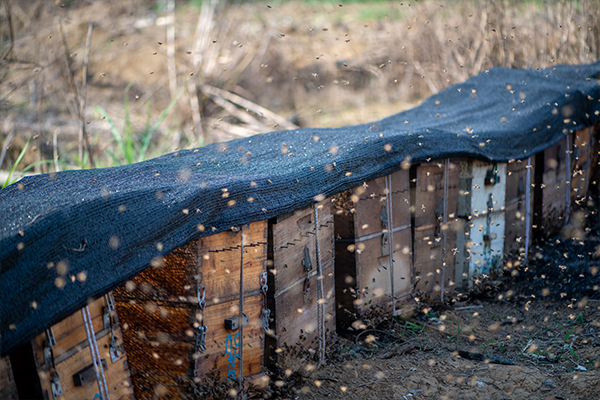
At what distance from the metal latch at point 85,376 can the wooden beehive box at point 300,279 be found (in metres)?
0.91

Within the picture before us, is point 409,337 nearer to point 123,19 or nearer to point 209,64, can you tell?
point 209,64

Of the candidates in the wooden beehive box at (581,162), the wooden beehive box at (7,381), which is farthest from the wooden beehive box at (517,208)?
the wooden beehive box at (7,381)

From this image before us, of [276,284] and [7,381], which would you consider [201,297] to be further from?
[7,381]

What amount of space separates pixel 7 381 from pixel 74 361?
28 cm

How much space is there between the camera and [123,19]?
9391 millimetres

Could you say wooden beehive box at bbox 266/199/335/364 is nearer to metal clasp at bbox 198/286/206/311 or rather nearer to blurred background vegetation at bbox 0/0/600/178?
metal clasp at bbox 198/286/206/311

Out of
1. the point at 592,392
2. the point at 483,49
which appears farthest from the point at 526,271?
the point at 483,49

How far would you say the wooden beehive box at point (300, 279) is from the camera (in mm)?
2752

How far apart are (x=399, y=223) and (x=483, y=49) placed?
17.9ft

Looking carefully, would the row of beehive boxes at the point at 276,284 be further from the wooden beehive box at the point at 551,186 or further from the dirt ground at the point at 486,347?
the wooden beehive box at the point at 551,186

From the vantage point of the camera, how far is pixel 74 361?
211 centimetres

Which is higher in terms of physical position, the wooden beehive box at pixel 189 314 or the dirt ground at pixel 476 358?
the wooden beehive box at pixel 189 314

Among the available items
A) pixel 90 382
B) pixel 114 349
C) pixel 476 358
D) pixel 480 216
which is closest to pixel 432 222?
pixel 480 216

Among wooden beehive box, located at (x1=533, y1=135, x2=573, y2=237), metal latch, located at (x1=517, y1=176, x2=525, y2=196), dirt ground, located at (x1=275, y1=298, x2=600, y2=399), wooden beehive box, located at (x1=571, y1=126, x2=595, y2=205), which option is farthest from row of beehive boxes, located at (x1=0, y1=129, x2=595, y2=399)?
wooden beehive box, located at (x1=571, y1=126, x2=595, y2=205)
